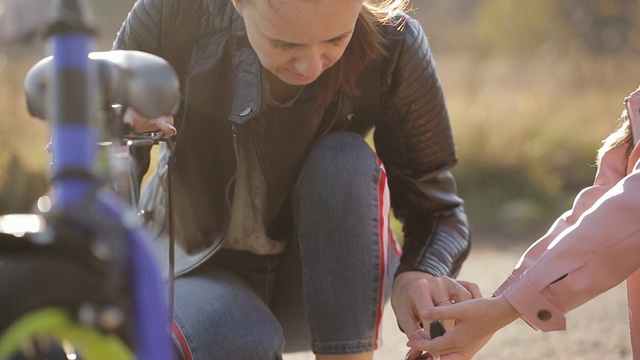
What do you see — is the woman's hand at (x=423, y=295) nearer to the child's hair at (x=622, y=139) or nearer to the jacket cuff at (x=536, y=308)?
the jacket cuff at (x=536, y=308)

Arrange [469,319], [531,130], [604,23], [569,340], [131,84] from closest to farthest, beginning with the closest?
[131,84] → [469,319] → [569,340] → [531,130] → [604,23]

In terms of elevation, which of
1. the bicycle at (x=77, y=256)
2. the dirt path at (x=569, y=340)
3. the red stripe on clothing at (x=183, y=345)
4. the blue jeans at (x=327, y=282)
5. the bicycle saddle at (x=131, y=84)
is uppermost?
the bicycle saddle at (x=131, y=84)

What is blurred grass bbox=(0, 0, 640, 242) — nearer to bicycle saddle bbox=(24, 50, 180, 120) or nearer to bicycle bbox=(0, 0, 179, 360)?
bicycle saddle bbox=(24, 50, 180, 120)

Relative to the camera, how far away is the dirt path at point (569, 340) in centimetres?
284

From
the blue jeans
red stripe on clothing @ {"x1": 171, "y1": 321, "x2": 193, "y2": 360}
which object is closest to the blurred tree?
the blue jeans

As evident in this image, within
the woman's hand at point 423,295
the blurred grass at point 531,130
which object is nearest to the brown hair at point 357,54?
the woman's hand at point 423,295

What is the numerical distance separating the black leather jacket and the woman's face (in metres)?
0.12

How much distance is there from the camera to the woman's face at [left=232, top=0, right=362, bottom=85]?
1.65 m

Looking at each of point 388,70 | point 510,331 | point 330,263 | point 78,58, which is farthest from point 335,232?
point 510,331

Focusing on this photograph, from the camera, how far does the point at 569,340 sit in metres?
2.96

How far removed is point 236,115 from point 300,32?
27 cm

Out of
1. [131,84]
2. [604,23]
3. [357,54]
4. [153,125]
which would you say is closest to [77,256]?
[131,84]

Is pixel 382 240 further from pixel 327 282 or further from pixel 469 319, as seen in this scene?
pixel 469 319

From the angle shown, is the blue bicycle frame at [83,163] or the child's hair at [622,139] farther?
the child's hair at [622,139]
